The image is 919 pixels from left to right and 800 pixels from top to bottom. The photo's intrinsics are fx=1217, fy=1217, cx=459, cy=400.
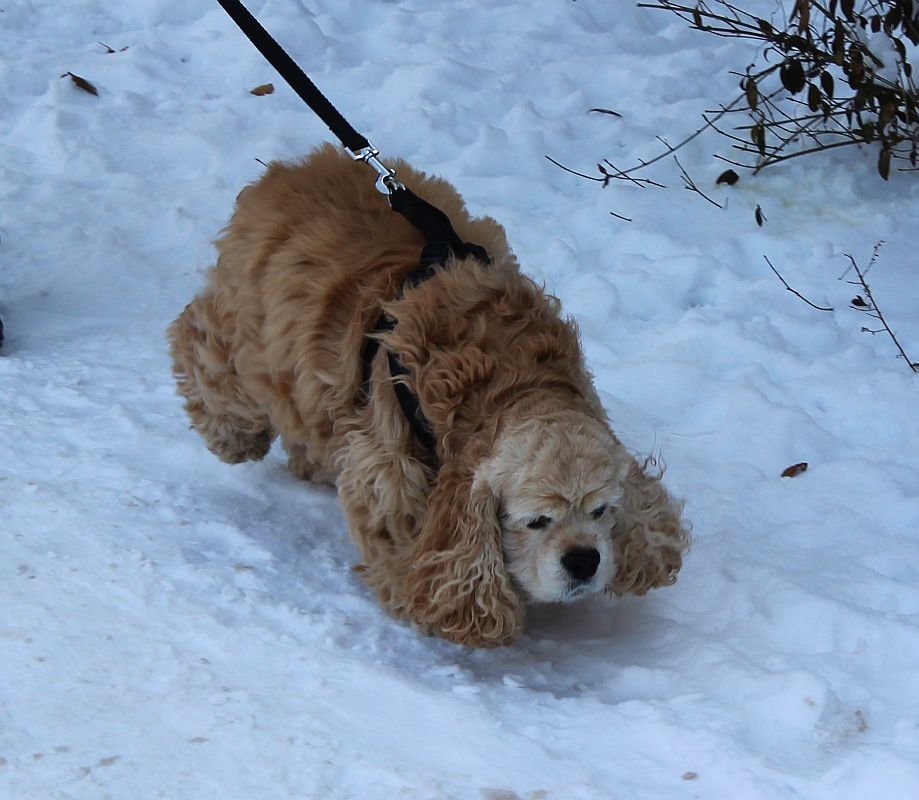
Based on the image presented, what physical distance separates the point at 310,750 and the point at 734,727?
2.91ft

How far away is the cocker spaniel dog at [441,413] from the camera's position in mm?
2863

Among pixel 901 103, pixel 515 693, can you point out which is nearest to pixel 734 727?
pixel 515 693

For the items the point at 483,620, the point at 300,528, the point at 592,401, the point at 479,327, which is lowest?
the point at 300,528

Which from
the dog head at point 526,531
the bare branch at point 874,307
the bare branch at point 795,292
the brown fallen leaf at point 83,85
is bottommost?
the brown fallen leaf at point 83,85

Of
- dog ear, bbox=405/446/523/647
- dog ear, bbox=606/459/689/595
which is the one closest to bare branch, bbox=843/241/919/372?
dog ear, bbox=606/459/689/595

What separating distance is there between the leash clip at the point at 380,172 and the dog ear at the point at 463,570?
0.85m

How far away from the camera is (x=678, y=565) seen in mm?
3156

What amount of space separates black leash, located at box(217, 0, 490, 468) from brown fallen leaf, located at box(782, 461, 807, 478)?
1.21 meters

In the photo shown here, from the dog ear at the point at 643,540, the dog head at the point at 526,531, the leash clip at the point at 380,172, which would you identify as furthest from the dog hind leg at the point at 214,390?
the dog ear at the point at 643,540

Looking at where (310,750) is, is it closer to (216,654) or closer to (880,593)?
(216,654)

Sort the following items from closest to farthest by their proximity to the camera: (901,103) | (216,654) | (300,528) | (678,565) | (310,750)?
(310,750) → (216,654) → (678,565) → (300,528) → (901,103)

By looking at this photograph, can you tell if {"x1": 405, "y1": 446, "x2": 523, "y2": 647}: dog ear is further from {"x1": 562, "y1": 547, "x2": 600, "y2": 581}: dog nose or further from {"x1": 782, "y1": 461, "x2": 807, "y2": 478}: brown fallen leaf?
{"x1": 782, "y1": 461, "x2": 807, "y2": 478}: brown fallen leaf

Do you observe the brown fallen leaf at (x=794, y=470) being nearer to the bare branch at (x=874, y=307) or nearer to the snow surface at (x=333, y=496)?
the snow surface at (x=333, y=496)

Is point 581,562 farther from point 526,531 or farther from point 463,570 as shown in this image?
point 463,570
